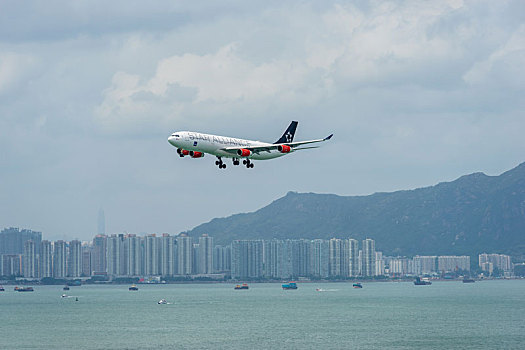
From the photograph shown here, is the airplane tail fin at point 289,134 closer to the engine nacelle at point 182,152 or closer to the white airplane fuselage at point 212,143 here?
the white airplane fuselage at point 212,143

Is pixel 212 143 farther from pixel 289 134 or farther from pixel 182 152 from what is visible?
pixel 289 134

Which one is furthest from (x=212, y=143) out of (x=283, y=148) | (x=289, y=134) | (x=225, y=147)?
(x=289, y=134)

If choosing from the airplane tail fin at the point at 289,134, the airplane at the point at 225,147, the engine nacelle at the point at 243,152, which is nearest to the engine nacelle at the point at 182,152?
the airplane at the point at 225,147

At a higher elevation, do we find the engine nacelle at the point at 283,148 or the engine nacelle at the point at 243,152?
the engine nacelle at the point at 283,148

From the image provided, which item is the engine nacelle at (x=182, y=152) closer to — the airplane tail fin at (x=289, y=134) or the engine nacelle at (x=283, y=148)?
the engine nacelle at (x=283, y=148)

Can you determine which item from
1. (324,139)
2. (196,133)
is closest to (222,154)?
(196,133)

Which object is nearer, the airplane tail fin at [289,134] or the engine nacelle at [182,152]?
the engine nacelle at [182,152]

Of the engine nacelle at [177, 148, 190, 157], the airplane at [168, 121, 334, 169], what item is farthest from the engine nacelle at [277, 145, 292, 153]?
the engine nacelle at [177, 148, 190, 157]

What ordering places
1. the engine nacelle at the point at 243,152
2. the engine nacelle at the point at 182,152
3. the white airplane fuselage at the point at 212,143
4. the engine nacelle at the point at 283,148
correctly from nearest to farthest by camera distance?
the white airplane fuselage at the point at 212,143, the engine nacelle at the point at 182,152, the engine nacelle at the point at 243,152, the engine nacelle at the point at 283,148

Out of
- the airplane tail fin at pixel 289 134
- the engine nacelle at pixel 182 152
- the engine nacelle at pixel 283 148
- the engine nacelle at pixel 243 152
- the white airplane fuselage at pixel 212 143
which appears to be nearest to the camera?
the white airplane fuselage at pixel 212 143
